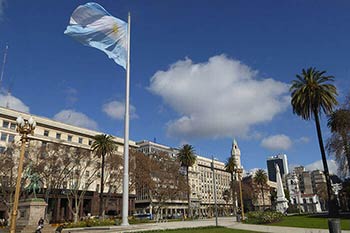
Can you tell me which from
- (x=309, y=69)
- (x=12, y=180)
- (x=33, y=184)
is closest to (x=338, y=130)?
(x=309, y=69)

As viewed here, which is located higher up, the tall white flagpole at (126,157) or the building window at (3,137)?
the building window at (3,137)

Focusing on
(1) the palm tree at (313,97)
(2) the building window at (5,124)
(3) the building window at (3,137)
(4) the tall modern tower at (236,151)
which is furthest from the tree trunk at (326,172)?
(4) the tall modern tower at (236,151)

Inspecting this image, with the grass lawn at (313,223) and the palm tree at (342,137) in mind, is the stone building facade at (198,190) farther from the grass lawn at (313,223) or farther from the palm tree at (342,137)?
the grass lawn at (313,223)

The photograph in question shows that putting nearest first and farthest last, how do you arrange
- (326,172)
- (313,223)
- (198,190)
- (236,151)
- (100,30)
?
(100,30) < (313,223) < (326,172) < (198,190) < (236,151)

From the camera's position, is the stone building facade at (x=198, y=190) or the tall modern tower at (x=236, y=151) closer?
the stone building facade at (x=198, y=190)

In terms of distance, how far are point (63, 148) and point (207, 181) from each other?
9797cm

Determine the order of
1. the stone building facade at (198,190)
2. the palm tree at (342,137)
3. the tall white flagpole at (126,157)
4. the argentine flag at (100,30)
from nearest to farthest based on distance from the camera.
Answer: the argentine flag at (100,30) < the tall white flagpole at (126,157) < the palm tree at (342,137) < the stone building facade at (198,190)

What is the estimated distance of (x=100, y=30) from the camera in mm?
23391

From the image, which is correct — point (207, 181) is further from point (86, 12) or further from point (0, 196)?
point (86, 12)

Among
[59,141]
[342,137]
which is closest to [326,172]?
[342,137]

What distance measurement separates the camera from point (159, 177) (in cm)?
6750

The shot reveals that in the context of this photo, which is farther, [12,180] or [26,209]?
[12,180]

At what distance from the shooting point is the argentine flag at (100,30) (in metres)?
21.2

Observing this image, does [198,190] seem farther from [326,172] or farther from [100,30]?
[100,30]
